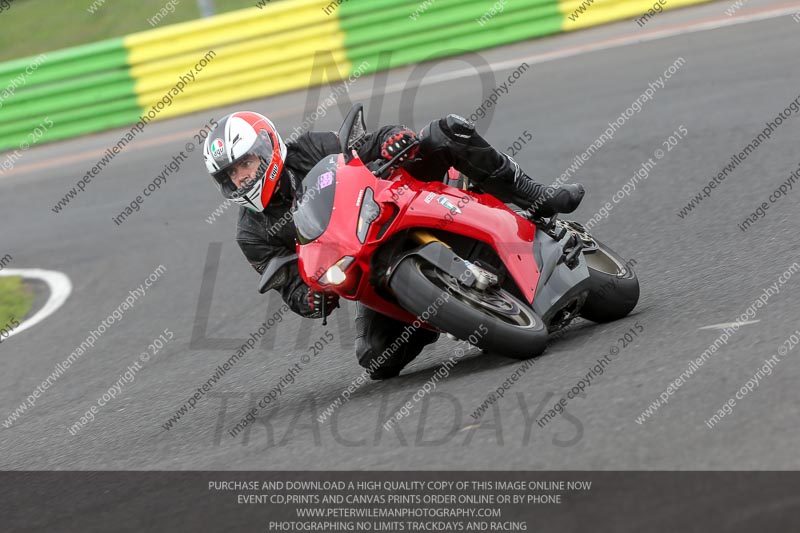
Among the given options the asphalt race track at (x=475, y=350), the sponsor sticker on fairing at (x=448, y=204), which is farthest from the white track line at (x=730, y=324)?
the sponsor sticker on fairing at (x=448, y=204)

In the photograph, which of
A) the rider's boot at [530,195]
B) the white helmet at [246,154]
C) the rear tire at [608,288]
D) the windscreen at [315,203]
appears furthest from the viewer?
the rider's boot at [530,195]

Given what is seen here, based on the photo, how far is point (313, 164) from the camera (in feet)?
20.4

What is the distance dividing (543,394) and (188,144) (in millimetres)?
9800

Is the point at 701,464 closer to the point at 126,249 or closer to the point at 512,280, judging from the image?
the point at 512,280

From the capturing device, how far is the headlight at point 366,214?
17.6ft

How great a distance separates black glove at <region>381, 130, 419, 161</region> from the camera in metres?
5.71

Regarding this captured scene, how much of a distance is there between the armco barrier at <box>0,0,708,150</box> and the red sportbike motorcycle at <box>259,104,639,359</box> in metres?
9.45

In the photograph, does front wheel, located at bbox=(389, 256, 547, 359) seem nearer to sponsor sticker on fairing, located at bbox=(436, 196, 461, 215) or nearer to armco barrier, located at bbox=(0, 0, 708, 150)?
sponsor sticker on fairing, located at bbox=(436, 196, 461, 215)

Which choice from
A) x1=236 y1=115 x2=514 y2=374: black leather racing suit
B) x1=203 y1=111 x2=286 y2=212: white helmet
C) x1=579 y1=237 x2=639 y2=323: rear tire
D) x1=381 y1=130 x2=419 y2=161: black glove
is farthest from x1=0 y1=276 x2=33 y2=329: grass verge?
x1=579 y1=237 x2=639 y2=323: rear tire

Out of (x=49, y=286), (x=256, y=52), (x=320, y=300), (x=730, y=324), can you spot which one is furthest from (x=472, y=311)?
(x=256, y=52)

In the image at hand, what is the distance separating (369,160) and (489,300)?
115 cm

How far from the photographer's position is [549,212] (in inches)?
242

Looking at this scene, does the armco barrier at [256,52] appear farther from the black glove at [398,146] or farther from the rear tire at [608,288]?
the black glove at [398,146]
